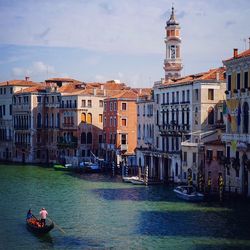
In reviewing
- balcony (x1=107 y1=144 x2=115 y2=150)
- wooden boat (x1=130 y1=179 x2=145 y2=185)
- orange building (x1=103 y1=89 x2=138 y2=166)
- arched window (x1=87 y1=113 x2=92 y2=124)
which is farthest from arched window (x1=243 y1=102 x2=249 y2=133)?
arched window (x1=87 y1=113 x2=92 y2=124)

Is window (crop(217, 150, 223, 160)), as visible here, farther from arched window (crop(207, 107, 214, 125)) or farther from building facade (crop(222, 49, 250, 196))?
arched window (crop(207, 107, 214, 125))

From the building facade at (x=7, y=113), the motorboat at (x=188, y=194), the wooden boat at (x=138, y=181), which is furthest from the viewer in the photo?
the building facade at (x=7, y=113)

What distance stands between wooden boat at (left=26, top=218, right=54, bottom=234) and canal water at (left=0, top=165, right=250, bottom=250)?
28 cm

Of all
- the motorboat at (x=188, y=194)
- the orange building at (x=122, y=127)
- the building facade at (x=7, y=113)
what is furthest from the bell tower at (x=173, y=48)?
the motorboat at (x=188, y=194)

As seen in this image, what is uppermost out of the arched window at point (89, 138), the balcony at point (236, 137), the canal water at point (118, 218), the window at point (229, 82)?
the window at point (229, 82)

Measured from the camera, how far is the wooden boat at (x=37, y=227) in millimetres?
24859

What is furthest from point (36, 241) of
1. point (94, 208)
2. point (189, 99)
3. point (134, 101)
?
point (134, 101)

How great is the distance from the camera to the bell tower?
61.6 meters

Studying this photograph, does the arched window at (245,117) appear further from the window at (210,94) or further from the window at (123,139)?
the window at (123,139)

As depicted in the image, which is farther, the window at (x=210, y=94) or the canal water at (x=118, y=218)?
the window at (x=210, y=94)

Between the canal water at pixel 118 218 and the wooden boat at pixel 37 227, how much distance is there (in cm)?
28

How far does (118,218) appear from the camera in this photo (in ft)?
94.2

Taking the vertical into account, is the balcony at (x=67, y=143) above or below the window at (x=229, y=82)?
below

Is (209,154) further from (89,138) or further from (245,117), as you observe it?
(89,138)
